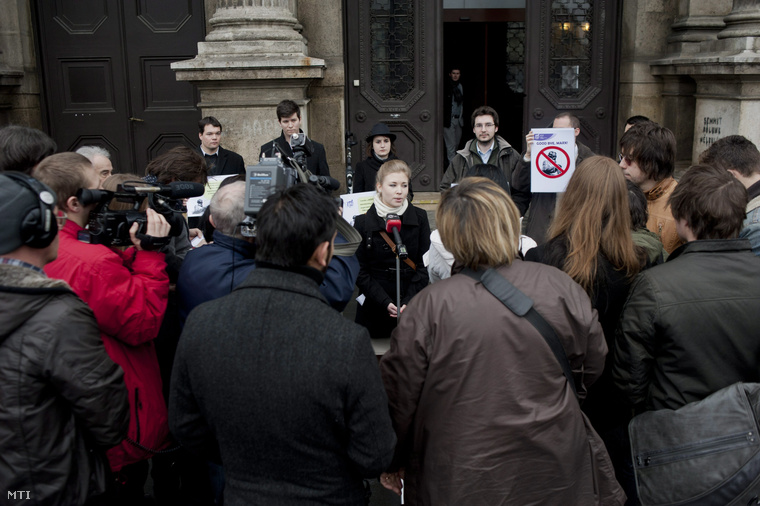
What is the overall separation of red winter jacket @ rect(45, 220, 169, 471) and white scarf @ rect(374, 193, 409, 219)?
6.47 ft

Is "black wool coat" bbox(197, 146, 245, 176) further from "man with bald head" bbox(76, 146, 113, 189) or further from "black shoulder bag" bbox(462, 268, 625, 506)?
"black shoulder bag" bbox(462, 268, 625, 506)

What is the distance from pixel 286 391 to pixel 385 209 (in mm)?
2724

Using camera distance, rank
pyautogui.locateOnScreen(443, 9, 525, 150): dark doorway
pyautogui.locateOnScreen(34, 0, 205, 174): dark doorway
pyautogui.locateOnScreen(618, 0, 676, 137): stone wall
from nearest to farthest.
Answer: pyautogui.locateOnScreen(618, 0, 676, 137): stone wall
pyautogui.locateOnScreen(34, 0, 205, 174): dark doorway
pyautogui.locateOnScreen(443, 9, 525, 150): dark doorway

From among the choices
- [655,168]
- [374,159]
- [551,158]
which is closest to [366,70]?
[374,159]

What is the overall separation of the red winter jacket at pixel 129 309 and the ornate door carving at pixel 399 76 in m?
6.27

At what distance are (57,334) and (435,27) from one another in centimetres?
736

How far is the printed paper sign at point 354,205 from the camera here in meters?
4.89

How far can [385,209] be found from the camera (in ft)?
15.2

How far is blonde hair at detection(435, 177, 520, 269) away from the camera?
2.42 metres

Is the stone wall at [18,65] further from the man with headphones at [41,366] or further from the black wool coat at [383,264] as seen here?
the man with headphones at [41,366]

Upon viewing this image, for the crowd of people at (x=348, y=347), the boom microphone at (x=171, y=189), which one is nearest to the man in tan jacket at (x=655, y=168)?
the crowd of people at (x=348, y=347)

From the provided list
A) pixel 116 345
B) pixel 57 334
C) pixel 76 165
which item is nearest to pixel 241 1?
pixel 76 165

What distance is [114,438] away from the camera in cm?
245

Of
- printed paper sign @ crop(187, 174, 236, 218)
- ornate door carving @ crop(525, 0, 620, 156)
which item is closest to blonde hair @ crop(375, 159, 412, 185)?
printed paper sign @ crop(187, 174, 236, 218)
